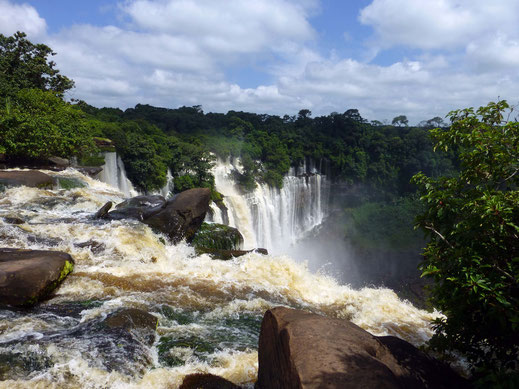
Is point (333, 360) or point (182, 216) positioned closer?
point (333, 360)

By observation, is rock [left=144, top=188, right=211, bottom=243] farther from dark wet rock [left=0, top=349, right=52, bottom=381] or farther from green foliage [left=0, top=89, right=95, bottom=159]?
green foliage [left=0, top=89, right=95, bottom=159]

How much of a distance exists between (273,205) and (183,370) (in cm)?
2848

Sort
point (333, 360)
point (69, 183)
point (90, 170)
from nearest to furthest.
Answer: point (333, 360) < point (69, 183) < point (90, 170)

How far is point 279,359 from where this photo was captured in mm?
4633

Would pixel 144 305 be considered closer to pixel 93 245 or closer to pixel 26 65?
pixel 93 245

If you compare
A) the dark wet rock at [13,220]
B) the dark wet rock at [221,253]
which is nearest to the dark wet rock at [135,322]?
the dark wet rock at [221,253]

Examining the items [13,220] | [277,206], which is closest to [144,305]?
[13,220]

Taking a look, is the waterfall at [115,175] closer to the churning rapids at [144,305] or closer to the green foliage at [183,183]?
the green foliage at [183,183]

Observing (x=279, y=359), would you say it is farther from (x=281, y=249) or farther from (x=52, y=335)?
(x=281, y=249)

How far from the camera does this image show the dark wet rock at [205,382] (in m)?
5.34

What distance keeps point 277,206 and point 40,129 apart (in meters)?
21.7

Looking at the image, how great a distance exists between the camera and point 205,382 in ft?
17.8

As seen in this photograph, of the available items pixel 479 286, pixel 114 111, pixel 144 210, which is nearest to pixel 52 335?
pixel 479 286

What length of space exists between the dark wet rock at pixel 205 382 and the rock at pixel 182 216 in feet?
26.4
